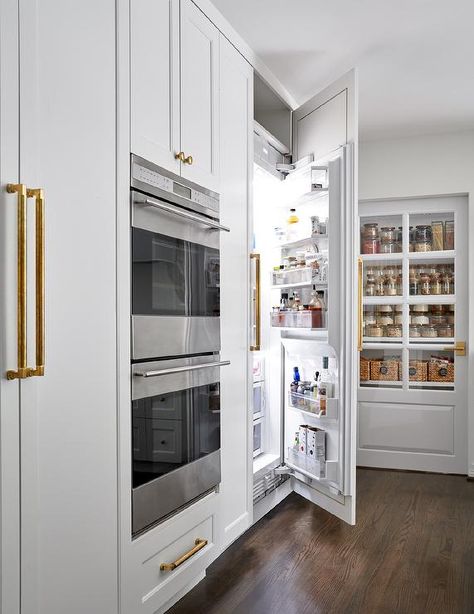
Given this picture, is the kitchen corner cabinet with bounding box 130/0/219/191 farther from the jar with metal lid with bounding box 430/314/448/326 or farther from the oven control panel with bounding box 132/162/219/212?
the jar with metal lid with bounding box 430/314/448/326

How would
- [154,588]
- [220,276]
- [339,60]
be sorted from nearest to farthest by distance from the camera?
[154,588], [220,276], [339,60]

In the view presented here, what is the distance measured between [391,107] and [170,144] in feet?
7.54

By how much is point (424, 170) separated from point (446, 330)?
1.29 m

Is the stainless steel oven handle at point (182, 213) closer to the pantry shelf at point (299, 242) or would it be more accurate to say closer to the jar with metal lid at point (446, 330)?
the pantry shelf at point (299, 242)

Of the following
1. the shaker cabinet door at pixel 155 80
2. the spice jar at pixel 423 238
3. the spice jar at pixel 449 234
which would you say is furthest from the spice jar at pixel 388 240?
the shaker cabinet door at pixel 155 80

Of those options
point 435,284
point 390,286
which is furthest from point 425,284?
point 390,286

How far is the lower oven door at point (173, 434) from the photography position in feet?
6.02

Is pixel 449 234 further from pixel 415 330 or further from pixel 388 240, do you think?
pixel 415 330

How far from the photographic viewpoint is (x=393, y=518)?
10.7ft

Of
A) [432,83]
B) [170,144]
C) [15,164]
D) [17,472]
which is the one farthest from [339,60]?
[17,472]

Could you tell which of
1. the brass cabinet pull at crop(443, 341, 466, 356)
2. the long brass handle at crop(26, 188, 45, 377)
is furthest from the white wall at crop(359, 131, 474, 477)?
the long brass handle at crop(26, 188, 45, 377)

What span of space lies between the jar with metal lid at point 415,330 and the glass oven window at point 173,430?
2522mm

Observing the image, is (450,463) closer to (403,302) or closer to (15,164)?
(403,302)

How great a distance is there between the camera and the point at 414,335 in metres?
4.40
